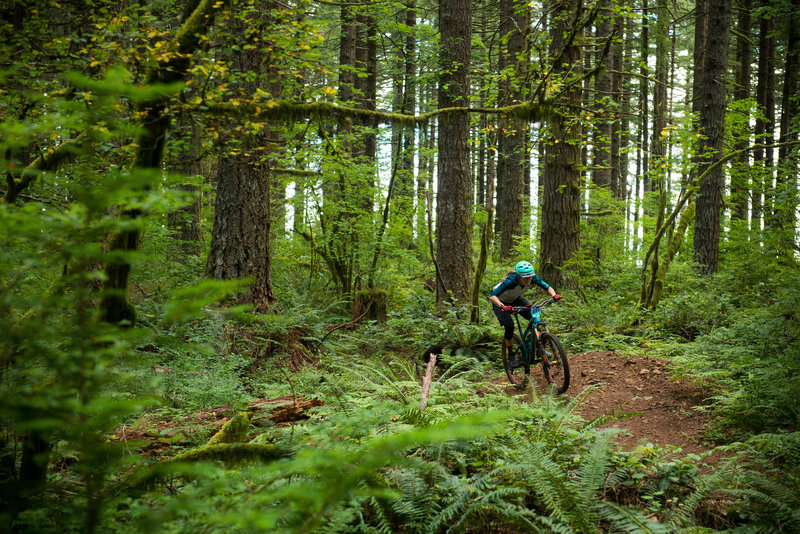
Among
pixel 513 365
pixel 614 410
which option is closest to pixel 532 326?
pixel 513 365

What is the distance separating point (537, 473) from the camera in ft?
10.5

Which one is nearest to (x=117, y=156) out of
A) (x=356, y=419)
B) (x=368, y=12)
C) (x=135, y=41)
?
(x=135, y=41)

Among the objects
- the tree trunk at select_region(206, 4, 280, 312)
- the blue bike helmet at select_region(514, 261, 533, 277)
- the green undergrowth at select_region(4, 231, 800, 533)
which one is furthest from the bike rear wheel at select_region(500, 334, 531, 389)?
the tree trunk at select_region(206, 4, 280, 312)

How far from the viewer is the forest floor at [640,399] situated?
537 centimetres

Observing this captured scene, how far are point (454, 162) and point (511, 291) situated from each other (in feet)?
13.2

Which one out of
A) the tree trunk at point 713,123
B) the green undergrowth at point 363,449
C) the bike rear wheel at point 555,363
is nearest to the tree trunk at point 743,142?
the tree trunk at point 713,123

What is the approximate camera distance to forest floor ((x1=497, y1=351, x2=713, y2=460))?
17.6 ft

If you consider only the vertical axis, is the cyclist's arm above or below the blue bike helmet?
below

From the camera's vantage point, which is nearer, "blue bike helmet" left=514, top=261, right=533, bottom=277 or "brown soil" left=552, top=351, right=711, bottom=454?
"brown soil" left=552, top=351, right=711, bottom=454

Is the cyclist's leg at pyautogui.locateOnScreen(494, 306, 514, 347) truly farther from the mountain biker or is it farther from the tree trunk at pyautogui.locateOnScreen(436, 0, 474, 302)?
the tree trunk at pyautogui.locateOnScreen(436, 0, 474, 302)

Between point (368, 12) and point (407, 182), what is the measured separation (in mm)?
5946

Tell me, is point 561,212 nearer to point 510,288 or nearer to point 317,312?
point 510,288

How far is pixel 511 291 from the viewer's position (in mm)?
8047

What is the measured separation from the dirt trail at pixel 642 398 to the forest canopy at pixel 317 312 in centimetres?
16
